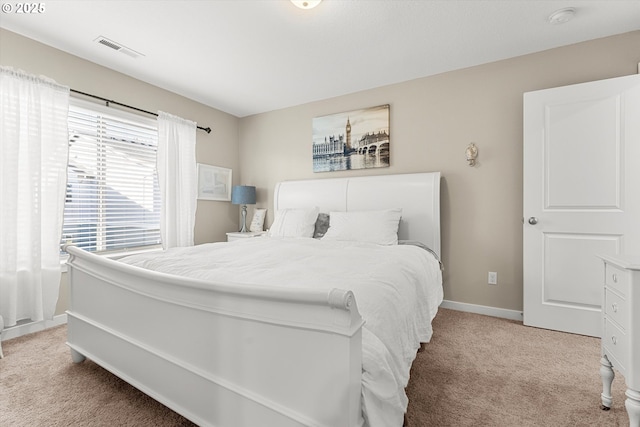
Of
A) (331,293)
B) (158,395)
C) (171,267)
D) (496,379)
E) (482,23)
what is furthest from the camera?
(482,23)

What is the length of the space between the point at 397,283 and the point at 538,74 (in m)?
2.59

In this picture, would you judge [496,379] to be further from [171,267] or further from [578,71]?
[578,71]

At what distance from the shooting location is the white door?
2238mm

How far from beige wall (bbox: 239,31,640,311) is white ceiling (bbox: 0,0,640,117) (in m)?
0.15

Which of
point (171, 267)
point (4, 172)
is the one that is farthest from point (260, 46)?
point (4, 172)

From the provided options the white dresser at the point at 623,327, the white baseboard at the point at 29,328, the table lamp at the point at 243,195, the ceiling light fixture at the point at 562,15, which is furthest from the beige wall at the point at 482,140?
the white baseboard at the point at 29,328

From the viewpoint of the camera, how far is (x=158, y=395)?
1.37 metres

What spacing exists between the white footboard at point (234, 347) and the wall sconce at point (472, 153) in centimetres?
260

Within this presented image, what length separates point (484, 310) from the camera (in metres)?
2.88

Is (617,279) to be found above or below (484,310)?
above

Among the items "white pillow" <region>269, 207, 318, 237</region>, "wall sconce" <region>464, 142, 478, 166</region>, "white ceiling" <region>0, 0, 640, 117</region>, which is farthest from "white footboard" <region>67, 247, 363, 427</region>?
"wall sconce" <region>464, 142, 478, 166</region>

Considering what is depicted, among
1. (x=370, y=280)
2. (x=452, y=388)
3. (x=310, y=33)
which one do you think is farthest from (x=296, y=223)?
(x=452, y=388)

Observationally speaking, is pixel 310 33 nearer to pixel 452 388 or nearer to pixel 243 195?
pixel 243 195

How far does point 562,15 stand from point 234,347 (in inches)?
120
